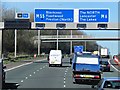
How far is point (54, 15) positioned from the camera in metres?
57.1

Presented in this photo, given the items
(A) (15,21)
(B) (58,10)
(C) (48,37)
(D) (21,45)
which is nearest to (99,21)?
(B) (58,10)

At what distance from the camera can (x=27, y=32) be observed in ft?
420

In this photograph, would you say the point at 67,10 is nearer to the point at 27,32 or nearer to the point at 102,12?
the point at 102,12

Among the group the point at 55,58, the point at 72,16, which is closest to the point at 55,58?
the point at 55,58

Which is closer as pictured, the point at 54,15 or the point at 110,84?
the point at 110,84

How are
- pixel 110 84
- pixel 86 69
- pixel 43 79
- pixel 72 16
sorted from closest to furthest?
pixel 110 84
pixel 86 69
pixel 43 79
pixel 72 16

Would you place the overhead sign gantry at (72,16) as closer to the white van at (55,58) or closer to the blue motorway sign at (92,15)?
the blue motorway sign at (92,15)

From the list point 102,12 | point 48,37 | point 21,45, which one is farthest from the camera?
point 48,37

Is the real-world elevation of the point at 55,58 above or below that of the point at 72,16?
below

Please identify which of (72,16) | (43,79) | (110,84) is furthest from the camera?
(72,16)

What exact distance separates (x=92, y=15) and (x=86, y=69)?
22882 millimetres

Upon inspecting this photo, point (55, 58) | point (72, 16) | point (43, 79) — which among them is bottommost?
point (43, 79)

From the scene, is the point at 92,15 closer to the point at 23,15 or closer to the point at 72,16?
the point at 72,16

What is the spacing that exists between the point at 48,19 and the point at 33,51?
9865 cm
